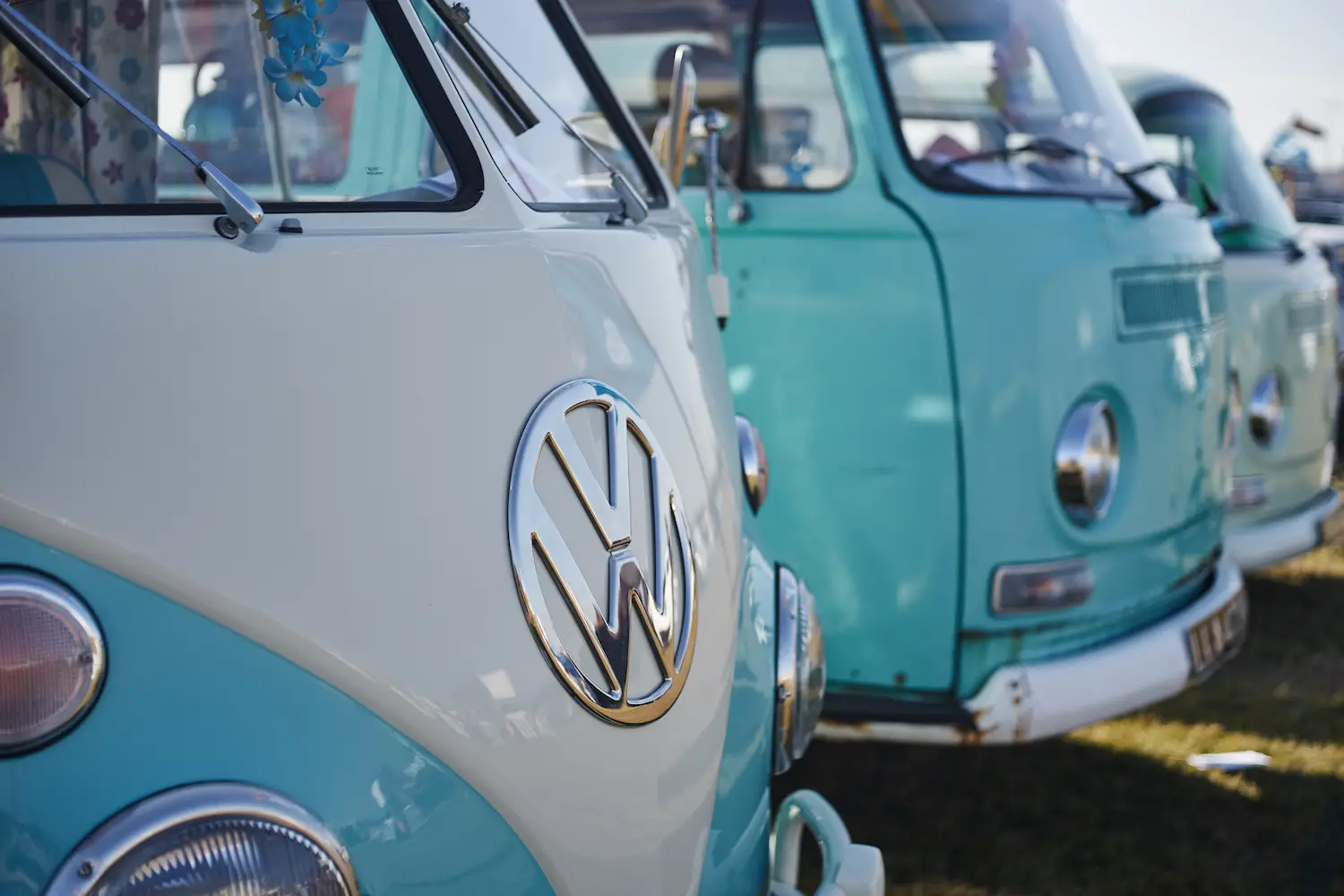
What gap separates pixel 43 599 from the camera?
3.24ft

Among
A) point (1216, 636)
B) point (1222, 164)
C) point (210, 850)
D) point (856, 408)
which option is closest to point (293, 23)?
point (210, 850)

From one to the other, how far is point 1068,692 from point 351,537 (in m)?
2.20

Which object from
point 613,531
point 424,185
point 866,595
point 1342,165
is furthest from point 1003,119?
point 1342,165

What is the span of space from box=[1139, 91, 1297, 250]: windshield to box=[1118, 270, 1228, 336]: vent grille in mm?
1751

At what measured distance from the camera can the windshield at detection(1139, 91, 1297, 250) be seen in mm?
5336

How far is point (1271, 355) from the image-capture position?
497cm

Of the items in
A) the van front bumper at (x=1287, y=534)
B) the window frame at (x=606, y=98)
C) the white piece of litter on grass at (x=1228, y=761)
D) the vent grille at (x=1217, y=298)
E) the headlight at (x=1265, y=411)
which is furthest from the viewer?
the headlight at (x=1265, y=411)

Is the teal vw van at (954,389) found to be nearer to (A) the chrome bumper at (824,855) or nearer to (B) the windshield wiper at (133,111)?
(A) the chrome bumper at (824,855)

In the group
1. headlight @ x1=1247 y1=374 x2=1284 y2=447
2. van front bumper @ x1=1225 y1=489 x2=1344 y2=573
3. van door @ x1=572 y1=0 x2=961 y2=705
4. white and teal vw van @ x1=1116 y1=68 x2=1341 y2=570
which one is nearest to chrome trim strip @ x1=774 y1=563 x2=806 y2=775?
van door @ x1=572 y1=0 x2=961 y2=705

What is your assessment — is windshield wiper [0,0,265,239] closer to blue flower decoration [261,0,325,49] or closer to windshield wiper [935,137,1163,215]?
blue flower decoration [261,0,325,49]

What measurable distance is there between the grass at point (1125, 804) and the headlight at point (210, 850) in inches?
87.9

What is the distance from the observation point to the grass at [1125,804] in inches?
125

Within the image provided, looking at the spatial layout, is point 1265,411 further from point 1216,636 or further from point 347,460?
point 347,460

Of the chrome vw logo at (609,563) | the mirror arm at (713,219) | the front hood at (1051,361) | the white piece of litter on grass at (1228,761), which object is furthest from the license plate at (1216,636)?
the chrome vw logo at (609,563)
